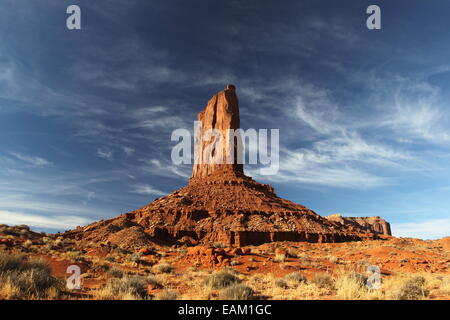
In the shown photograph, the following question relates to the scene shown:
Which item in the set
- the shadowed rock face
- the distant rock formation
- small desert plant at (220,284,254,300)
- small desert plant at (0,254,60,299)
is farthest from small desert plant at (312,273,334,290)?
the distant rock formation

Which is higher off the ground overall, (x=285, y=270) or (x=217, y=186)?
(x=217, y=186)

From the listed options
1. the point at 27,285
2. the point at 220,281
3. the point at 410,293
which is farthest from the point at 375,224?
the point at 27,285

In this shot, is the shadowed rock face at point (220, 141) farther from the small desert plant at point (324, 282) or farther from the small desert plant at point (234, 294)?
the small desert plant at point (234, 294)

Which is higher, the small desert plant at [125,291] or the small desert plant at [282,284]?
the small desert plant at [125,291]

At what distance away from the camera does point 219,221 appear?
168 ft

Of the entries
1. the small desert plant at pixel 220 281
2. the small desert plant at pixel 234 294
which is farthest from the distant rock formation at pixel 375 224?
the small desert plant at pixel 234 294

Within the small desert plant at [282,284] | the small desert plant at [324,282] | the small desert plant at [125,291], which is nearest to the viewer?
the small desert plant at [125,291]

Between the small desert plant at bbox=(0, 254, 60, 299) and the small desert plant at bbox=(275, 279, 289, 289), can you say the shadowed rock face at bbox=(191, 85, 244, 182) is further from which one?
the small desert plant at bbox=(0, 254, 60, 299)

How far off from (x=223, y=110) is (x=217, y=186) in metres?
31.4

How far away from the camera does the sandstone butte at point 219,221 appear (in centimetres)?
4512

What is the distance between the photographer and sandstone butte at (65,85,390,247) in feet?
148

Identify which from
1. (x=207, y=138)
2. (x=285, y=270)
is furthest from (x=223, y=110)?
(x=285, y=270)
